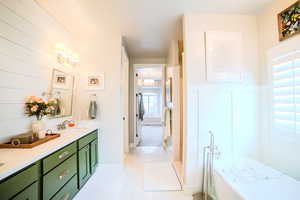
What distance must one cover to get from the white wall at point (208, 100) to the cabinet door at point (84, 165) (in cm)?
152

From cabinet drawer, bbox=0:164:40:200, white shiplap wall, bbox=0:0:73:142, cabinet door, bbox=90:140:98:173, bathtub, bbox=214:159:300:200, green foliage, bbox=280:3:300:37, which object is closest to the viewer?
cabinet drawer, bbox=0:164:40:200

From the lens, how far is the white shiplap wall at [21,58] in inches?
57.2

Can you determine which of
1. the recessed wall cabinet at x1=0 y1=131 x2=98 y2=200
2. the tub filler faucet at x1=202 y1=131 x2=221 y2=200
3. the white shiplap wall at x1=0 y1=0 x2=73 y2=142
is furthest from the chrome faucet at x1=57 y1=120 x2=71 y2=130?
the tub filler faucet at x1=202 y1=131 x2=221 y2=200

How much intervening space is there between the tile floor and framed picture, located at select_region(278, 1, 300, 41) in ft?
8.02

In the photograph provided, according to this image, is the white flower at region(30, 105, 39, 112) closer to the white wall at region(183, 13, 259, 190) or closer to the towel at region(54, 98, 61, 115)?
the towel at region(54, 98, 61, 115)

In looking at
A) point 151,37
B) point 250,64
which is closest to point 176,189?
point 250,64

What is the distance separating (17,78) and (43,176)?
1146mm

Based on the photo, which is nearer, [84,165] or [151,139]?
[84,165]

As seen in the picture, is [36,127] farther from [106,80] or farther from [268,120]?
[268,120]

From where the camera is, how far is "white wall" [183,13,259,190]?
2.01 m

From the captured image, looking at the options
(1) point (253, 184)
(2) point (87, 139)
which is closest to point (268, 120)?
(1) point (253, 184)

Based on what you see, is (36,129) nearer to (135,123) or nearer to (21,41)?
(21,41)

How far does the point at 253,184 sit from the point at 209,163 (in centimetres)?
56

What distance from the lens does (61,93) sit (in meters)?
2.36
